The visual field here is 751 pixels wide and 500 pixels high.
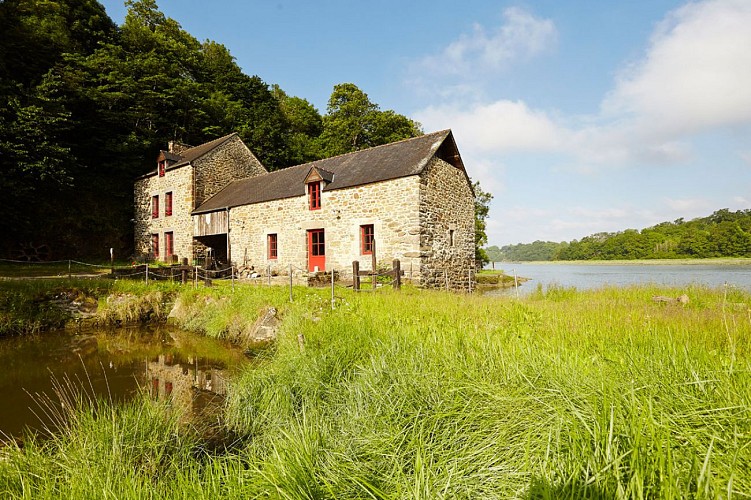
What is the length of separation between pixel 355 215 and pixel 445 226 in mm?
3686

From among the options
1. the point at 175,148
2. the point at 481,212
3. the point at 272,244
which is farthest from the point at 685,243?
the point at 175,148

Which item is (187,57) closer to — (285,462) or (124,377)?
(124,377)

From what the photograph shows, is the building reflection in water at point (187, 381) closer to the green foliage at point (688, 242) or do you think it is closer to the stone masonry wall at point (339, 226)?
the stone masonry wall at point (339, 226)

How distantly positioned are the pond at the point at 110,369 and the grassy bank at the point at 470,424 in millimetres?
1471

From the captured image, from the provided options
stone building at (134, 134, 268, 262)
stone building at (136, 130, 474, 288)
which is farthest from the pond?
stone building at (134, 134, 268, 262)

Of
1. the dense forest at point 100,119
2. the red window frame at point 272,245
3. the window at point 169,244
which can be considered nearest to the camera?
the red window frame at point 272,245

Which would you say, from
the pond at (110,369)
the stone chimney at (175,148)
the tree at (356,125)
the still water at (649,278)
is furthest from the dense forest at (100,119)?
the still water at (649,278)

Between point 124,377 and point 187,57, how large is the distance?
32.8 metres

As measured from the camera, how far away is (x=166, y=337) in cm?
910

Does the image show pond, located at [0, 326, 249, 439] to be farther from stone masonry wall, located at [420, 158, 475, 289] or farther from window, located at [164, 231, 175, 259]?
window, located at [164, 231, 175, 259]

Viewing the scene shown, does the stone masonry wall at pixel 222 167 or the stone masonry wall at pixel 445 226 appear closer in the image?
the stone masonry wall at pixel 445 226

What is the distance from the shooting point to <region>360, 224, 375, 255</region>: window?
526 inches

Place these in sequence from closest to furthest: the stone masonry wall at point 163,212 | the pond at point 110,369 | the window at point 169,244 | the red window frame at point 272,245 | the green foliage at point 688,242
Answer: the pond at point 110,369
the red window frame at point 272,245
the stone masonry wall at point 163,212
the window at point 169,244
the green foliage at point 688,242

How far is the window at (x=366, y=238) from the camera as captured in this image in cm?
1336
